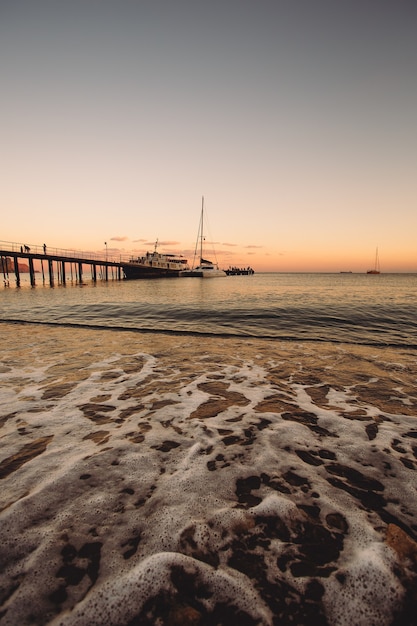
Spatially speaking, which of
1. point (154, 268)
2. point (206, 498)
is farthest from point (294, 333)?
point (154, 268)

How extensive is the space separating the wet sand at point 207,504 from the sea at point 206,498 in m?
0.01

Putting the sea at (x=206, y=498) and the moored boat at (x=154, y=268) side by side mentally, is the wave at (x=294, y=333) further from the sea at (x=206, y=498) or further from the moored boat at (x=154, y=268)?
the moored boat at (x=154, y=268)

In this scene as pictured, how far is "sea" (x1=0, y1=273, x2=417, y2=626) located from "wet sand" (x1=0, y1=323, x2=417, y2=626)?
12mm

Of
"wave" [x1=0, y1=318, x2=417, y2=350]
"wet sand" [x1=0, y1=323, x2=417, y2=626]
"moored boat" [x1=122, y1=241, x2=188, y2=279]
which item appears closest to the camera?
"wet sand" [x1=0, y1=323, x2=417, y2=626]

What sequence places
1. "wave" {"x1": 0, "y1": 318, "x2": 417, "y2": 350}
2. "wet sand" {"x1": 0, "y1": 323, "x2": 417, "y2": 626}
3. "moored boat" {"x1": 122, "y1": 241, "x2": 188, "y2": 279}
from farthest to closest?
"moored boat" {"x1": 122, "y1": 241, "x2": 188, "y2": 279}
"wave" {"x1": 0, "y1": 318, "x2": 417, "y2": 350}
"wet sand" {"x1": 0, "y1": 323, "x2": 417, "y2": 626}

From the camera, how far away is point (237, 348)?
328 inches

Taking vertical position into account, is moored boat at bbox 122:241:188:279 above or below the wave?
above

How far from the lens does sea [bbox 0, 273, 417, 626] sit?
5.40 feet

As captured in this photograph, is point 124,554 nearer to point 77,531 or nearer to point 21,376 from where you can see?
point 77,531

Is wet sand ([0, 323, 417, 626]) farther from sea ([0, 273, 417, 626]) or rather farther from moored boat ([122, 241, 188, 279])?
moored boat ([122, 241, 188, 279])

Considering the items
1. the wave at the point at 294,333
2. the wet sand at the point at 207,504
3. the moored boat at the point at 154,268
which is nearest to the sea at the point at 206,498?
the wet sand at the point at 207,504

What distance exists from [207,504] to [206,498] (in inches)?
2.6

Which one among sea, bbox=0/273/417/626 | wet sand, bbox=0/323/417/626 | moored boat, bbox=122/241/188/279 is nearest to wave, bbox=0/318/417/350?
sea, bbox=0/273/417/626

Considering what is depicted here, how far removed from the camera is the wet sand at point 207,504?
1645mm
